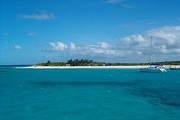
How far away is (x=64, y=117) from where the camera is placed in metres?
26.9

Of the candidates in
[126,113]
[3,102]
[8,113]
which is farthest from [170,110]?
[3,102]

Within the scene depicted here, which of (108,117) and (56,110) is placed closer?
(108,117)

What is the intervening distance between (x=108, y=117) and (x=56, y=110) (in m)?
6.41

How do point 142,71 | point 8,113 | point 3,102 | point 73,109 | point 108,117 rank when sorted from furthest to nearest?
point 142,71, point 3,102, point 73,109, point 8,113, point 108,117

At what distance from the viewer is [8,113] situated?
28734 mm

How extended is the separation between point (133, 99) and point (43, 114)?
49.2ft

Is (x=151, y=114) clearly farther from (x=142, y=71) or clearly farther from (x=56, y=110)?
(x=142, y=71)

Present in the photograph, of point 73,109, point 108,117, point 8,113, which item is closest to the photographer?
point 108,117

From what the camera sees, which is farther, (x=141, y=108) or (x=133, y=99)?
(x=133, y=99)

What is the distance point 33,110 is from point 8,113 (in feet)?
8.87

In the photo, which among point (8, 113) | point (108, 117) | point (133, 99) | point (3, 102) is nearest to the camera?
point (108, 117)

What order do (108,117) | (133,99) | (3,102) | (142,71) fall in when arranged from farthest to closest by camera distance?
1. (142,71)
2. (133,99)
3. (3,102)
4. (108,117)

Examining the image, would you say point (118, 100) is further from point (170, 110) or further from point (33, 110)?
point (33, 110)

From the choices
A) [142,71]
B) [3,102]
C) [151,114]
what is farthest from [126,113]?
[142,71]
